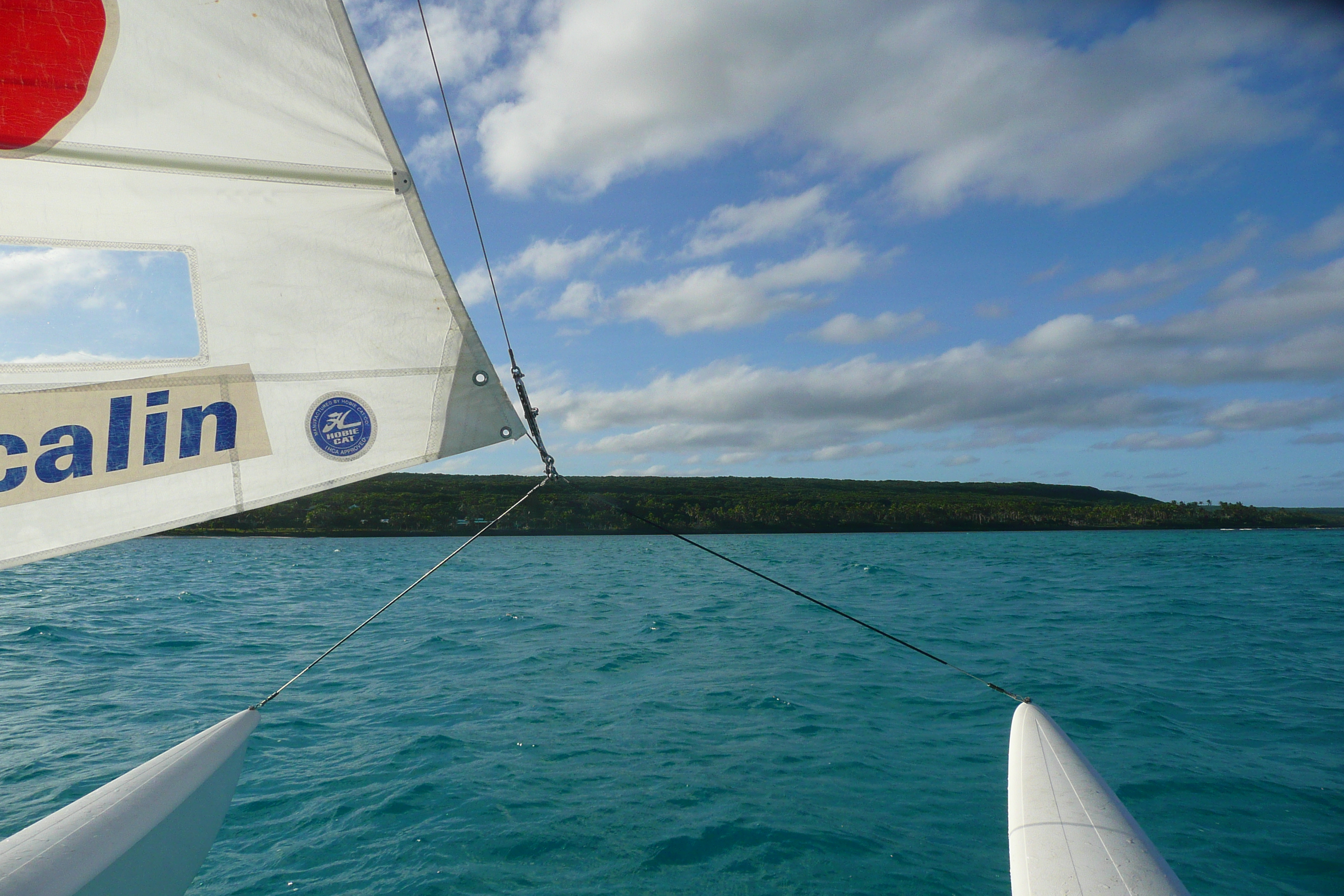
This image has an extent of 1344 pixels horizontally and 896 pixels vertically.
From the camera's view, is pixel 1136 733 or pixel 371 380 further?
pixel 1136 733

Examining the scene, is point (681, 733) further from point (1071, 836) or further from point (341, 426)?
point (341, 426)

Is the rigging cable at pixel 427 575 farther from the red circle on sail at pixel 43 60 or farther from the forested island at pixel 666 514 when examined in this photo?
the forested island at pixel 666 514

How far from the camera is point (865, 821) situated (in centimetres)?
682

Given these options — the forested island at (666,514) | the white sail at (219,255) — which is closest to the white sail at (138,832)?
the white sail at (219,255)

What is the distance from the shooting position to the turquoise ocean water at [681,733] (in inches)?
244

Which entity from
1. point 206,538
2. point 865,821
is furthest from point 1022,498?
point 865,821

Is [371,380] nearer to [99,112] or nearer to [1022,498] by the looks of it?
[99,112]

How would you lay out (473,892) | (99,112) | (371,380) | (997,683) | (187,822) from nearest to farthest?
(99,112)
(371,380)
(187,822)
(473,892)
(997,683)

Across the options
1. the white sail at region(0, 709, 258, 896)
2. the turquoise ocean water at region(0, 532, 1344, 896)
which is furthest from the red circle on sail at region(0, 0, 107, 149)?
the turquoise ocean water at region(0, 532, 1344, 896)

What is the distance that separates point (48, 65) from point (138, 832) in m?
3.59

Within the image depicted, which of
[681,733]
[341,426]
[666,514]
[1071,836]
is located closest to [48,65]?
[341,426]

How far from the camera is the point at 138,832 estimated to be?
3.45 meters

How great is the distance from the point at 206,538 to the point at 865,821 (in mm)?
91980

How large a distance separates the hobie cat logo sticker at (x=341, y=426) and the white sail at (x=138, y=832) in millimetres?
2103
